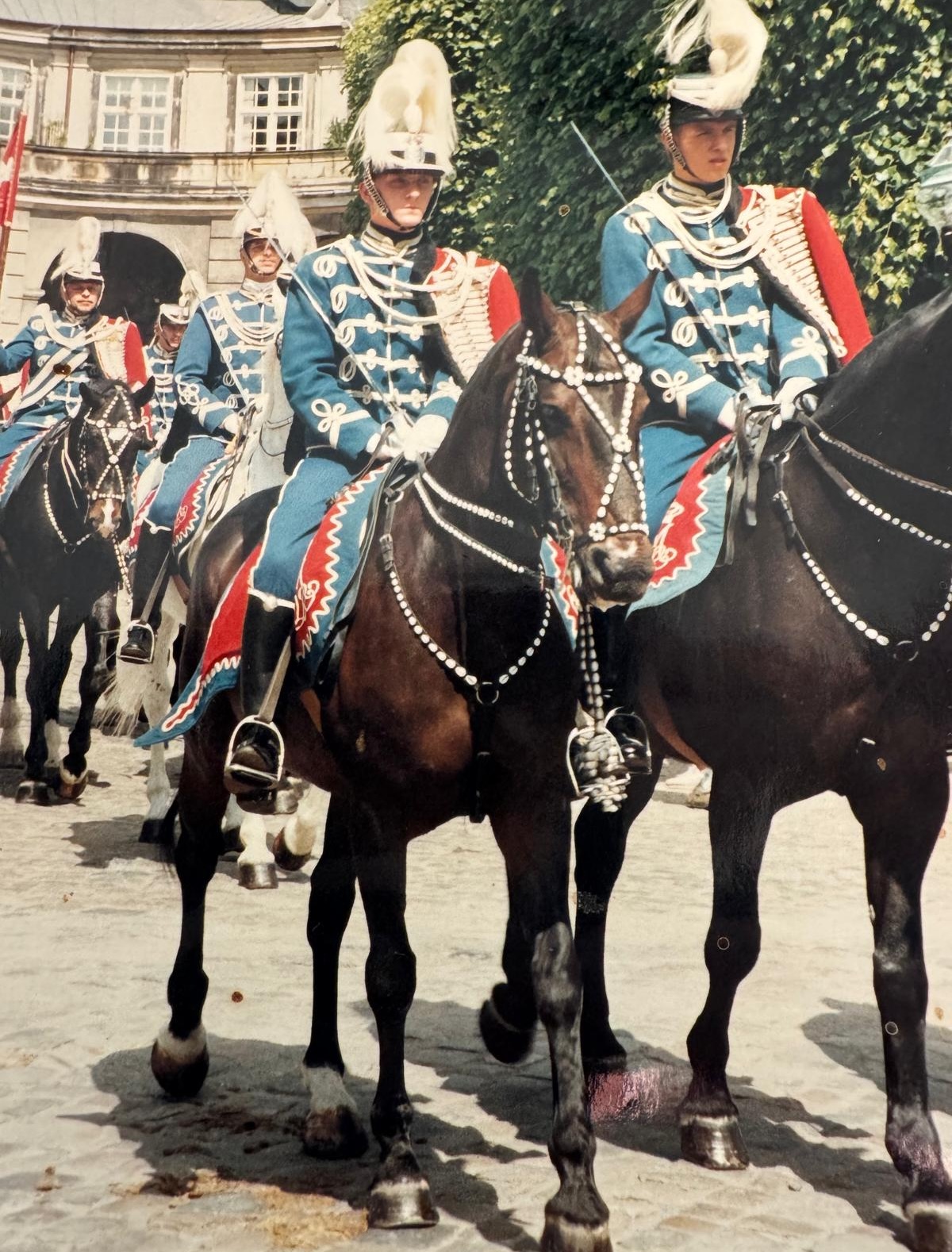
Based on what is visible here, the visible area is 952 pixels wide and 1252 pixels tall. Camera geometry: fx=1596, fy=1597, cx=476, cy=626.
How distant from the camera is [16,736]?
10078 millimetres

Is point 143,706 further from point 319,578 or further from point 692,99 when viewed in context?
point 692,99

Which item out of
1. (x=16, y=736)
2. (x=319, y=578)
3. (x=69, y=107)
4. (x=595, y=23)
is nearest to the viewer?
(x=319, y=578)

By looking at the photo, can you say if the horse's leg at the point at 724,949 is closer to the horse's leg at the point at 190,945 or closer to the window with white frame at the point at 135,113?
the horse's leg at the point at 190,945

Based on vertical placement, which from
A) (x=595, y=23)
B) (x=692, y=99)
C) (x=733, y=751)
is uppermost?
(x=595, y=23)

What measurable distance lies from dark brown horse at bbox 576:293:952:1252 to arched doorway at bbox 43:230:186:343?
2.79 meters

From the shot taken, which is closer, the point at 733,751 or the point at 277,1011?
the point at 733,751

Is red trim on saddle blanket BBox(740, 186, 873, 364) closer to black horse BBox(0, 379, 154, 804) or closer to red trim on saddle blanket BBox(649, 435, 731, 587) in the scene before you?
red trim on saddle blanket BBox(649, 435, 731, 587)

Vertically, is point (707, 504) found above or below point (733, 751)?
above

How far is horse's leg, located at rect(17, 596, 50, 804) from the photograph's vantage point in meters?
8.89

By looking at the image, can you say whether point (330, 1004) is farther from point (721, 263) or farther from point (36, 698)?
point (36, 698)

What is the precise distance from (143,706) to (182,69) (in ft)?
10.9

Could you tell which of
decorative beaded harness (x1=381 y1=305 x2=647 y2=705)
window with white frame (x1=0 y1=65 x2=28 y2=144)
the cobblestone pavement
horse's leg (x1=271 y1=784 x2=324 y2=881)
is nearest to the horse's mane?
decorative beaded harness (x1=381 y1=305 x2=647 y2=705)

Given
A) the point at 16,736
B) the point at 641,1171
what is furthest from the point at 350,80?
the point at 16,736

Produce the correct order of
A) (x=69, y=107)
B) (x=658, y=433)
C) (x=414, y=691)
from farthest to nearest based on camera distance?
(x=69, y=107) < (x=658, y=433) < (x=414, y=691)
